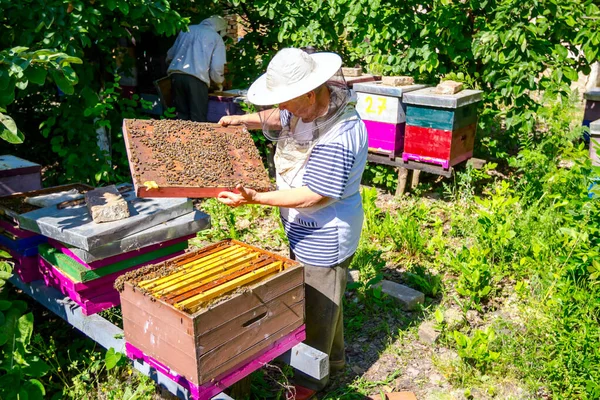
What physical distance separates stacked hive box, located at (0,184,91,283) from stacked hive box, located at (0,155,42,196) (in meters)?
0.40

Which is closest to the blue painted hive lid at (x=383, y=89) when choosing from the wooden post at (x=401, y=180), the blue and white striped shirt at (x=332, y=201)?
the wooden post at (x=401, y=180)

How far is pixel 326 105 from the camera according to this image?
2.41m

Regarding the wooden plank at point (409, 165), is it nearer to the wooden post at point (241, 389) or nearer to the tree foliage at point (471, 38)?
the tree foliage at point (471, 38)

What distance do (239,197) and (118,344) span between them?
2.69ft

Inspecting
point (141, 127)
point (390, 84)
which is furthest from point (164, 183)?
point (390, 84)

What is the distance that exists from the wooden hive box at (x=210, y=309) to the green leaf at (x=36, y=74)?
0.82 metres

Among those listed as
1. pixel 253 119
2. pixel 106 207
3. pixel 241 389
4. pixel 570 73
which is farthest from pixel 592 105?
pixel 106 207

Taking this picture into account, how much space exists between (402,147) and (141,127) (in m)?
3.24

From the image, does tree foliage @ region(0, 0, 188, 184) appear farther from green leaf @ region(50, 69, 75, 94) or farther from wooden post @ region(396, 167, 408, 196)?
wooden post @ region(396, 167, 408, 196)

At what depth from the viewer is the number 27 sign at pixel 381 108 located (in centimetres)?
496

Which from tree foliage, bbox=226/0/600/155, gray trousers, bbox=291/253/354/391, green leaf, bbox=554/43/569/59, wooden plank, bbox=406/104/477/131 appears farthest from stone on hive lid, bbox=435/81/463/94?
gray trousers, bbox=291/253/354/391

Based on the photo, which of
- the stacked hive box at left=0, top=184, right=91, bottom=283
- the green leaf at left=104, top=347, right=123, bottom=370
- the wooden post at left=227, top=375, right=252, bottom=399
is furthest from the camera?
the stacked hive box at left=0, top=184, right=91, bottom=283

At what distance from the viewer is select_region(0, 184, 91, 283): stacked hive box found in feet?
8.89

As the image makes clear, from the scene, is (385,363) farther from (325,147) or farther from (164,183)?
(164,183)
